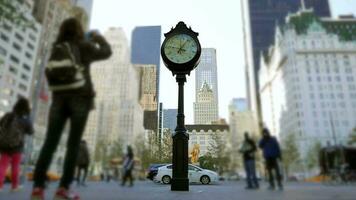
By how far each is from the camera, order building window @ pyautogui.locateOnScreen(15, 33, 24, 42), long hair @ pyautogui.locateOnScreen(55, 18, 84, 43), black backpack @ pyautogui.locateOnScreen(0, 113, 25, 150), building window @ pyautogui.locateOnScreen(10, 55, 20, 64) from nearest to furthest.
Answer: long hair @ pyautogui.locateOnScreen(55, 18, 84, 43), black backpack @ pyautogui.locateOnScreen(0, 113, 25, 150), building window @ pyautogui.locateOnScreen(10, 55, 20, 64), building window @ pyautogui.locateOnScreen(15, 33, 24, 42)

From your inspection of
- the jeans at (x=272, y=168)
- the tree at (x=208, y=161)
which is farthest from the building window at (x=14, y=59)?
the jeans at (x=272, y=168)

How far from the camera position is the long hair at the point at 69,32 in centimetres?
177

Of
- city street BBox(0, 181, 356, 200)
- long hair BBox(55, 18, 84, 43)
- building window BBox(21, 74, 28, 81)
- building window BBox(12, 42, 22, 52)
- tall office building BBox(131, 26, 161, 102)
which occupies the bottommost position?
city street BBox(0, 181, 356, 200)

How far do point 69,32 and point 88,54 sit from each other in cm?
18

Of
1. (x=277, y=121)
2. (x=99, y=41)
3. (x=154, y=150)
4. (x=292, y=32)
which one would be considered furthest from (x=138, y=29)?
(x=292, y=32)

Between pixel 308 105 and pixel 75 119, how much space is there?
168ft

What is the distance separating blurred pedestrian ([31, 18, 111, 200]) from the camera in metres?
1.64

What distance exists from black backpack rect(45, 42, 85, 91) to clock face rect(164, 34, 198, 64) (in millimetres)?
2685

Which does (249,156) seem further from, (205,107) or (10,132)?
(10,132)

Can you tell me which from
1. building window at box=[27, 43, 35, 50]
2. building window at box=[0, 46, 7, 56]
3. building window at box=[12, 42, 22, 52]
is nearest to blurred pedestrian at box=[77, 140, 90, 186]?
building window at box=[0, 46, 7, 56]

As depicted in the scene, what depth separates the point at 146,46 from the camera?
482 centimetres

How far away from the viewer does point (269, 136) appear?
397 cm

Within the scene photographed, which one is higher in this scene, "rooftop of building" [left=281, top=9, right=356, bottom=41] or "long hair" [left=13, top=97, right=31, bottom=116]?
"rooftop of building" [left=281, top=9, right=356, bottom=41]

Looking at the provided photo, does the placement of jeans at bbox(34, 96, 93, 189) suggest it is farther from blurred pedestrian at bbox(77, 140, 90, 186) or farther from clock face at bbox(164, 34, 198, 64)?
clock face at bbox(164, 34, 198, 64)
